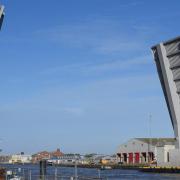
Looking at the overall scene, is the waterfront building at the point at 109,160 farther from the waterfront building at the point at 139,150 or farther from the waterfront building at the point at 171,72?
the waterfront building at the point at 171,72

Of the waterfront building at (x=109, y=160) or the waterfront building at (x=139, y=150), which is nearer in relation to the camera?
the waterfront building at (x=139, y=150)

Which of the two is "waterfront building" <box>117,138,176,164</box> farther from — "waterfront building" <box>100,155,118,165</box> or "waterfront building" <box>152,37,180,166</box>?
"waterfront building" <box>152,37,180,166</box>

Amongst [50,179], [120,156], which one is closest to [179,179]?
[50,179]

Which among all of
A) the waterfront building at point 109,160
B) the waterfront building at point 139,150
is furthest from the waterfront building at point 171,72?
the waterfront building at point 109,160

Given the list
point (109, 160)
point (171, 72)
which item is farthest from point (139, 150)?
point (171, 72)

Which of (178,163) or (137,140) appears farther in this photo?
(137,140)

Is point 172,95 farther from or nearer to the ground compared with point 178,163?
farther from the ground

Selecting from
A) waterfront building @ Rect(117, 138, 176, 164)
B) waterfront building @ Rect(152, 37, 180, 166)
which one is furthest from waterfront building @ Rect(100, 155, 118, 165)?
waterfront building @ Rect(152, 37, 180, 166)

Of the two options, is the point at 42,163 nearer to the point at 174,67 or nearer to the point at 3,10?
the point at 3,10

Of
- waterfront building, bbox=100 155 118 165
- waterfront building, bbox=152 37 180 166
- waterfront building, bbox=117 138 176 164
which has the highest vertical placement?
waterfront building, bbox=152 37 180 166

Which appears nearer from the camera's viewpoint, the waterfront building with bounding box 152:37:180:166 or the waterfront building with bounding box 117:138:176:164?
the waterfront building with bounding box 152:37:180:166

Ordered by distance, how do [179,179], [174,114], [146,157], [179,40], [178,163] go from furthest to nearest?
[146,157]
[178,163]
[174,114]
[179,40]
[179,179]

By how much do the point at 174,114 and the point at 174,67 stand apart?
8101 millimetres

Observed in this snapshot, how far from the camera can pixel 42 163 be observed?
2716cm
